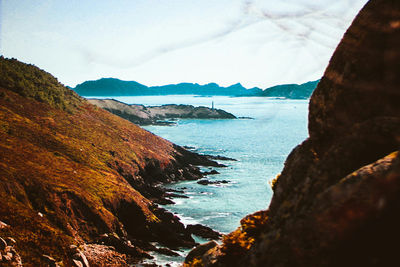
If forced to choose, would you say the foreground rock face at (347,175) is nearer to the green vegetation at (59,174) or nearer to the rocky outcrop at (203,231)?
Answer: the green vegetation at (59,174)

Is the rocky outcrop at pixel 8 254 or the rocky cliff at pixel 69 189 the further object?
the rocky cliff at pixel 69 189

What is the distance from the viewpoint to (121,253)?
2730 cm

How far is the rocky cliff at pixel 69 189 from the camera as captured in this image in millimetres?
21141

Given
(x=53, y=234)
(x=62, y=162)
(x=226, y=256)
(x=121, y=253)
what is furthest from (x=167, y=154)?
(x=226, y=256)

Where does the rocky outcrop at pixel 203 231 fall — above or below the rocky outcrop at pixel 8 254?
below

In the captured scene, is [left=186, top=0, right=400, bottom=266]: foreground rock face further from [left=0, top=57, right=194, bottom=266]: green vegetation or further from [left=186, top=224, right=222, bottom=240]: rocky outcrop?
[left=186, top=224, right=222, bottom=240]: rocky outcrop

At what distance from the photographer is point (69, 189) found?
1150 inches

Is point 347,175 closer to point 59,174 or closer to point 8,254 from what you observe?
point 8,254

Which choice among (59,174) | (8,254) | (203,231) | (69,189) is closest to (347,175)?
(8,254)

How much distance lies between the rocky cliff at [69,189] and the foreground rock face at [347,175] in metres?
14.8

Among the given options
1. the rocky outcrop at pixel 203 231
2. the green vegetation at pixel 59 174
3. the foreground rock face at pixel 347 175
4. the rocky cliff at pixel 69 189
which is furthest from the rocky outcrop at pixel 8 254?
the rocky outcrop at pixel 203 231

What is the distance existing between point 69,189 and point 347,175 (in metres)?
27.2

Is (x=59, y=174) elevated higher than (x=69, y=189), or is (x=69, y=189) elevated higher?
(x=59, y=174)

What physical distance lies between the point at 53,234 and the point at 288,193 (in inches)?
731
